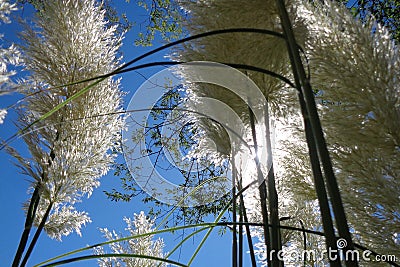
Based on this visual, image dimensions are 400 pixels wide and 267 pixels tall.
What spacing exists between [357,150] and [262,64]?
318 mm

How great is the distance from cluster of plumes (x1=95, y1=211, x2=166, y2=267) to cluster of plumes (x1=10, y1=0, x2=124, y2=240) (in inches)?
18.8

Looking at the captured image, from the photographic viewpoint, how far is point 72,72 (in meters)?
1.57

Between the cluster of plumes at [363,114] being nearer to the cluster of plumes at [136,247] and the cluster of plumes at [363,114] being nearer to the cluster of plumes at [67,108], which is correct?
the cluster of plumes at [67,108]

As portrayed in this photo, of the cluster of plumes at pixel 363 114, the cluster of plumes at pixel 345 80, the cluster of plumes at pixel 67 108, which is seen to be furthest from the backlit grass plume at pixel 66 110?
the cluster of plumes at pixel 363 114

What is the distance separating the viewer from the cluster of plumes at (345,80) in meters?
0.91

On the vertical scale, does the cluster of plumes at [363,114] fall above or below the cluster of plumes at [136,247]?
below

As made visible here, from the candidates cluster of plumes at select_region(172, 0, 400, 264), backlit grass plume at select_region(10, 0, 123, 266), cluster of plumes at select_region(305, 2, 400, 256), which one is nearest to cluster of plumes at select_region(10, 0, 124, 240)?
backlit grass plume at select_region(10, 0, 123, 266)

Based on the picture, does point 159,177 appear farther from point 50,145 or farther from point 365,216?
point 365,216

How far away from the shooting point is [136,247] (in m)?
2.38

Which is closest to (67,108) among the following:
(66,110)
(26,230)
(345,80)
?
(66,110)

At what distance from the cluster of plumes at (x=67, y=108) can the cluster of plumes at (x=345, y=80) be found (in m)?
0.46

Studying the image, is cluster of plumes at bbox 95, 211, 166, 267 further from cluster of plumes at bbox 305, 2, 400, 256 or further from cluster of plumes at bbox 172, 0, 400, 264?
cluster of plumes at bbox 305, 2, 400, 256

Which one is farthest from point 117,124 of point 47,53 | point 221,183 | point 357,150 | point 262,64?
point 357,150

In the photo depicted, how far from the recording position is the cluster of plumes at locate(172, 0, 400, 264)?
91cm
